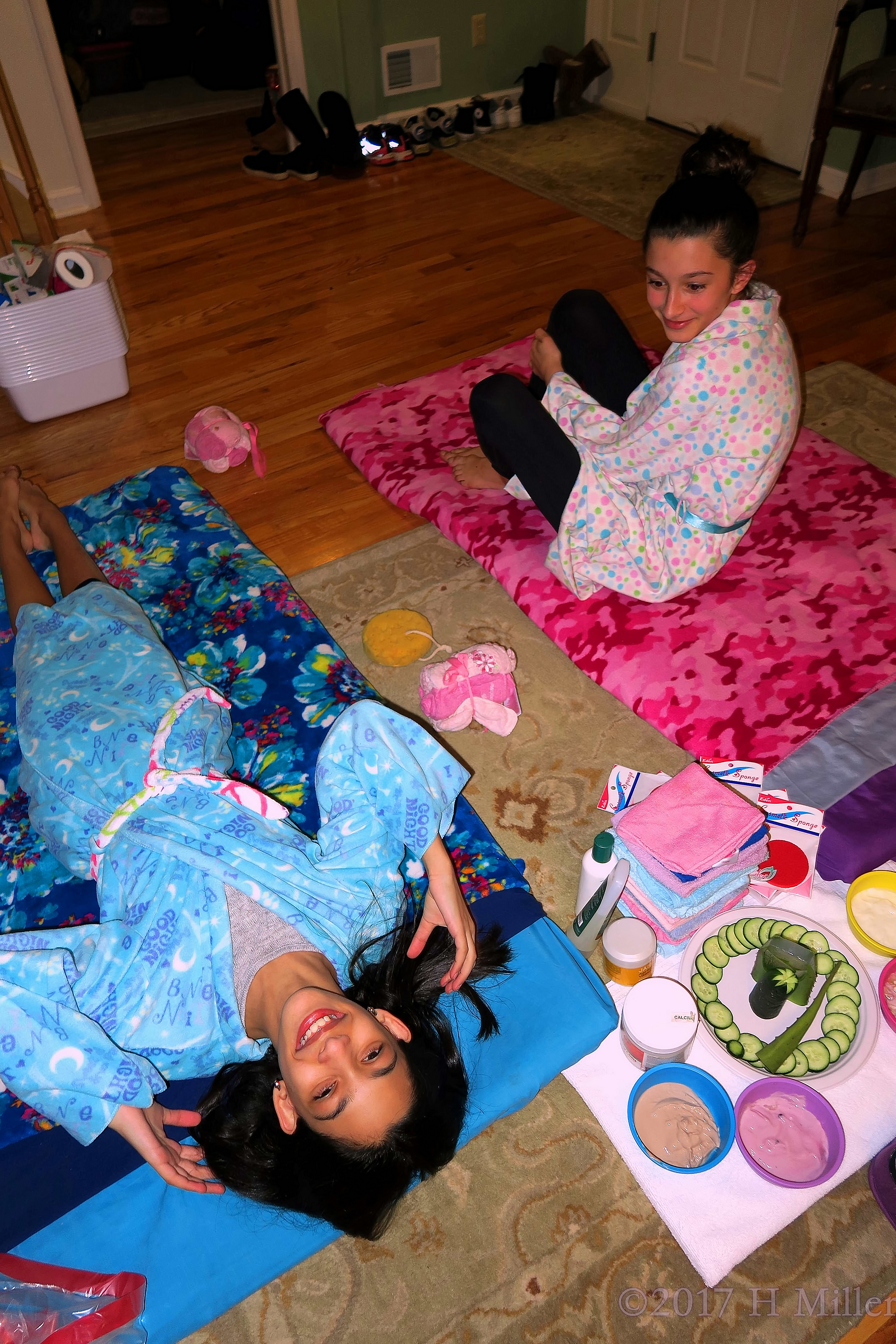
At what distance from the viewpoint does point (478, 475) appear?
7.30ft

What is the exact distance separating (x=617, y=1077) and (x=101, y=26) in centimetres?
566

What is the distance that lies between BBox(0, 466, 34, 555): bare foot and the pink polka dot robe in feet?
3.82

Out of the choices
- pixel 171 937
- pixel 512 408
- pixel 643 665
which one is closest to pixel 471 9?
pixel 512 408

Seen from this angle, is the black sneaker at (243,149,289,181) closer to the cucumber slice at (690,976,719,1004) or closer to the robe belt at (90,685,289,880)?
the robe belt at (90,685,289,880)

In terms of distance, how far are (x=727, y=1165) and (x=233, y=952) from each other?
74 cm

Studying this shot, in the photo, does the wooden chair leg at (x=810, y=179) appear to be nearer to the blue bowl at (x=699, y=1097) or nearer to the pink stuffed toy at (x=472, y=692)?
the pink stuffed toy at (x=472, y=692)

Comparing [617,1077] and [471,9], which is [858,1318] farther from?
[471,9]

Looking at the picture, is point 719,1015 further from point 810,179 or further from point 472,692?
point 810,179

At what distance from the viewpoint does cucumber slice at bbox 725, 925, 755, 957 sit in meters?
1.36

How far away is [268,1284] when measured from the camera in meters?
1.18

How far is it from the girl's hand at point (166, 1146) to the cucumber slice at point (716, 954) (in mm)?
759

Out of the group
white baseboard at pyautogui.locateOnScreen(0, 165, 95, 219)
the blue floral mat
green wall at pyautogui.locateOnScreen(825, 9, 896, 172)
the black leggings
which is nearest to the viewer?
the blue floral mat

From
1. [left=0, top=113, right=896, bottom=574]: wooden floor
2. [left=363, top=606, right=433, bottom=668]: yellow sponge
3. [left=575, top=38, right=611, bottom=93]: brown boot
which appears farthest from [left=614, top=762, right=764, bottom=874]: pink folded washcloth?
[left=575, top=38, right=611, bottom=93]: brown boot

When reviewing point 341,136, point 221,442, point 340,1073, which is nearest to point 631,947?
point 340,1073
